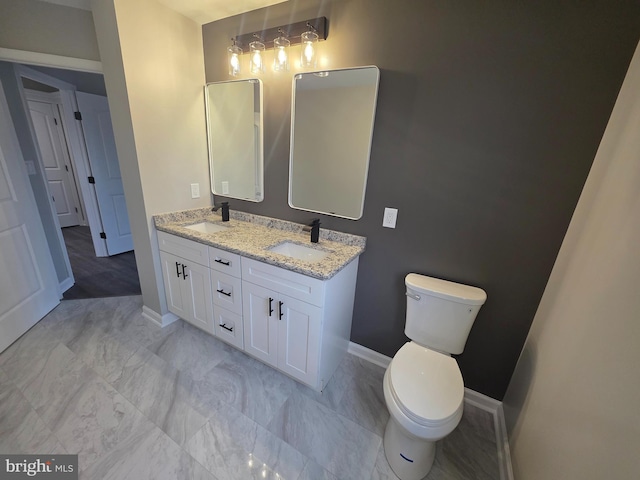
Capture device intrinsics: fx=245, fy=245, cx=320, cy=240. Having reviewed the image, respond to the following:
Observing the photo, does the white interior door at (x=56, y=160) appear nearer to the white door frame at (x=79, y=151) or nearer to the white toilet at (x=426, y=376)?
the white door frame at (x=79, y=151)

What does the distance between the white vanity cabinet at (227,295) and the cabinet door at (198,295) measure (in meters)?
0.06

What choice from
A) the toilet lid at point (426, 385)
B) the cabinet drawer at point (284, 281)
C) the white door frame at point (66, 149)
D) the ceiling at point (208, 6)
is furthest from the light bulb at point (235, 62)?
the white door frame at point (66, 149)

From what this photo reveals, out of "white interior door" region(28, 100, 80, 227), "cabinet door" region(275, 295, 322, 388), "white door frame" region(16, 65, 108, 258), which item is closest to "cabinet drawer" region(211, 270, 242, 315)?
"cabinet door" region(275, 295, 322, 388)

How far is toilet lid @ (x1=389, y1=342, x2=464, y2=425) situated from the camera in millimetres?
1027

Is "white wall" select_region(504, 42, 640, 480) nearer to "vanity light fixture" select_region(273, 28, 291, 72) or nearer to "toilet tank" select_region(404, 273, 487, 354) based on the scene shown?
"toilet tank" select_region(404, 273, 487, 354)

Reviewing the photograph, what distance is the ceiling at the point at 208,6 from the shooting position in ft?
5.34

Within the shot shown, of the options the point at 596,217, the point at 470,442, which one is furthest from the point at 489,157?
the point at 470,442

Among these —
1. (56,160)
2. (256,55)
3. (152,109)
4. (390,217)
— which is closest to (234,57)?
(256,55)

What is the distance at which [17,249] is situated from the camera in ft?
6.30

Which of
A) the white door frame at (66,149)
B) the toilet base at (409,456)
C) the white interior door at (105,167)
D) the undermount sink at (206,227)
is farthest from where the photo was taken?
the white door frame at (66,149)

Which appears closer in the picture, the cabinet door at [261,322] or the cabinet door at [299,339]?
the cabinet door at [299,339]

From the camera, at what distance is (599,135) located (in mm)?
1058

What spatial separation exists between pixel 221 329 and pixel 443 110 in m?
2.02

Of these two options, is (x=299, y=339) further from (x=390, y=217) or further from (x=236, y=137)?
(x=236, y=137)
